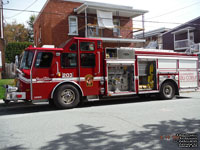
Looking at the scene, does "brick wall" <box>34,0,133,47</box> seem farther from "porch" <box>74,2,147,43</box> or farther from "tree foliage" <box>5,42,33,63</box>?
"tree foliage" <box>5,42,33,63</box>

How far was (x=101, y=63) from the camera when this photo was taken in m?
8.79

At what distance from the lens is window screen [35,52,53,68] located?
7.67 meters

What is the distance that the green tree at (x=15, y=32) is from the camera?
4028cm

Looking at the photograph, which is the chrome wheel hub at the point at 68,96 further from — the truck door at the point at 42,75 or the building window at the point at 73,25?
the building window at the point at 73,25

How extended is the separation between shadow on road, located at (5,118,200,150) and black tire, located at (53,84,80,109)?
8.28 ft

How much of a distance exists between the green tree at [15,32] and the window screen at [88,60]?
3630 cm

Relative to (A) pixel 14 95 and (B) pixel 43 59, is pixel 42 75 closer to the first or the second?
(B) pixel 43 59

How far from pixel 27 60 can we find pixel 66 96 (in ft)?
6.51

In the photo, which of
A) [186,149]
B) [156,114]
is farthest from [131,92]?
[186,149]

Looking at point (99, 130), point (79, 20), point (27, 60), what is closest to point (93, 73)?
point (27, 60)

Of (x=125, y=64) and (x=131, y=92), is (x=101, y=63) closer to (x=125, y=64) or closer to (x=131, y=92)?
(x=125, y=64)

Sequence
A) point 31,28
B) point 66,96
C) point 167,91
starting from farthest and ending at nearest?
point 31,28, point 167,91, point 66,96

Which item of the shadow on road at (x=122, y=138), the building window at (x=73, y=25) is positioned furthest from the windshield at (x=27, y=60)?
the building window at (x=73, y=25)

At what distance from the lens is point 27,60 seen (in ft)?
25.5
